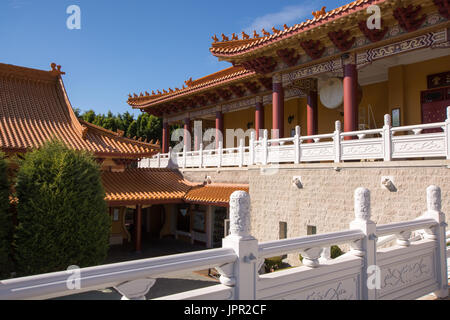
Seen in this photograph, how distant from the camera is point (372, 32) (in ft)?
29.5

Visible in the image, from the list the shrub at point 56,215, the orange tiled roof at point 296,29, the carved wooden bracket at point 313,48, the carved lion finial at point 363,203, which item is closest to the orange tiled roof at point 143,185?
the shrub at point 56,215

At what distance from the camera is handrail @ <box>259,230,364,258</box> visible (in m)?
3.16

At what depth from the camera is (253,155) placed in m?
10.6

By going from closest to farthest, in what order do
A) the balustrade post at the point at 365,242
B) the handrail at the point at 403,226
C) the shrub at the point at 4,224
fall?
the balustrade post at the point at 365,242 < the handrail at the point at 403,226 < the shrub at the point at 4,224

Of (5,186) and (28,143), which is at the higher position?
(28,143)

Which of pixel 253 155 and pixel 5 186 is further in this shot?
pixel 253 155

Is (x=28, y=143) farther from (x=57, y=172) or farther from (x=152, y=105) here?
(x=152, y=105)

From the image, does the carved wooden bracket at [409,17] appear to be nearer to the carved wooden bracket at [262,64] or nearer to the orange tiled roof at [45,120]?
the carved wooden bracket at [262,64]

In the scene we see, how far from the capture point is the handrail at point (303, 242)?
316 cm

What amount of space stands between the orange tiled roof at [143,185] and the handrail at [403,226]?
9.54 m

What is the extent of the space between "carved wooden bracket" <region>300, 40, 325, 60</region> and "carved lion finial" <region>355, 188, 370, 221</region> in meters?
7.30

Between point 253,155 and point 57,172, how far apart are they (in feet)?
18.0

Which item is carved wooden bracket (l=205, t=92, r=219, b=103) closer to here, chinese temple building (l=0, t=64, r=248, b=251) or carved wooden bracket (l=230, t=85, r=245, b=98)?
carved wooden bracket (l=230, t=85, r=245, b=98)
